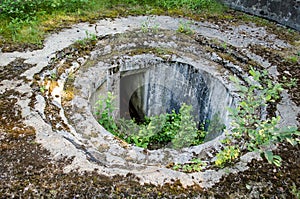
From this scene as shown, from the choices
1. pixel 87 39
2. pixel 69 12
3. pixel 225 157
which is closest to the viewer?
pixel 225 157

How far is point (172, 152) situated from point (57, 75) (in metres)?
2.30

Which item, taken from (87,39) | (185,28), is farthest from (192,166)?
(185,28)

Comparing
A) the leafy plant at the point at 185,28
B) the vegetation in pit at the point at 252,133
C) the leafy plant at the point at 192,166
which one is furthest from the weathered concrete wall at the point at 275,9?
the leafy plant at the point at 192,166

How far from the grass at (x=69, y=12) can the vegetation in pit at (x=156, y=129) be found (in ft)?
6.11

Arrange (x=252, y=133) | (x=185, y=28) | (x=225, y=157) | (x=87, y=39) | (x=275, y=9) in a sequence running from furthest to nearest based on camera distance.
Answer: (x=275, y=9) → (x=185, y=28) → (x=87, y=39) → (x=225, y=157) → (x=252, y=133)

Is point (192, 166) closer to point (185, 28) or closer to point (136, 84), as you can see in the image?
point (136, 84)

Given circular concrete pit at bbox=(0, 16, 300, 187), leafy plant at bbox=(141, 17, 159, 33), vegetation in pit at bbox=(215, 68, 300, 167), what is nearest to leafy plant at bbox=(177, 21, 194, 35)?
circular concrete pit at bbox=(0, 16, 300, 187)

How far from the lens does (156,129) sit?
22.5 feet

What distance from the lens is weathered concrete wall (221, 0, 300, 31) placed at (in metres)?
7.39

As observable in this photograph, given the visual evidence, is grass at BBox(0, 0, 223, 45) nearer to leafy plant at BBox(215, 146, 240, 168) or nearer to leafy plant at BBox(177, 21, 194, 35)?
leafy plant at BBox(177, 21, 194, 35)

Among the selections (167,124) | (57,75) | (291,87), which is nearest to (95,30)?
(57,75)

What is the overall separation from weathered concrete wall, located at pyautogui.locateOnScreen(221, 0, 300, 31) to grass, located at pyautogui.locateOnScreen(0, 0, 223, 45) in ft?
1.76

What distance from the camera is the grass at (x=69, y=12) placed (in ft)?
21.5

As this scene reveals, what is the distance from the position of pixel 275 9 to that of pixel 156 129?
12.5 ft
